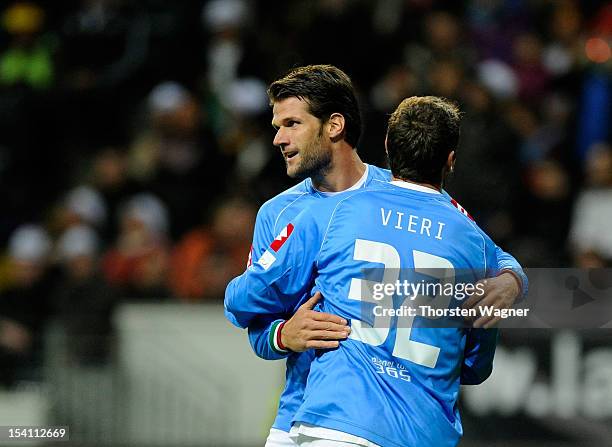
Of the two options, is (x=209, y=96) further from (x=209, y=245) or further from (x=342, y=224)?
(x=342, y=224)

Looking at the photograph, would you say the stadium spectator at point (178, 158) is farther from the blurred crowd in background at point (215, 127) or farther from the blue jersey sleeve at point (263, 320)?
the blue jersey sleeve at point (263, 320)

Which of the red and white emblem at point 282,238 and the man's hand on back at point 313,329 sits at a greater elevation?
the red and white emblem at point 282,238

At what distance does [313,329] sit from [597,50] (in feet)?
23.4

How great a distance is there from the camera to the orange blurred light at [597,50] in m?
10.6

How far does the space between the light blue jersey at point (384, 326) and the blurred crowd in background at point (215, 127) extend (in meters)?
4.36

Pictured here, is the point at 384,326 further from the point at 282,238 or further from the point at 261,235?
the point at 261,235

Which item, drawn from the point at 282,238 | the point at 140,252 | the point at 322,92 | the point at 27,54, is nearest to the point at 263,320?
the point at 282,238

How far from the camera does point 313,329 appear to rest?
4.29 meters

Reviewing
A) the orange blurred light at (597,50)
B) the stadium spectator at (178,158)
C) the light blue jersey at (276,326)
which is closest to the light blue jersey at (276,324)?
the light blue jersey at (276,326)

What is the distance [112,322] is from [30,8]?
4444 millimetres

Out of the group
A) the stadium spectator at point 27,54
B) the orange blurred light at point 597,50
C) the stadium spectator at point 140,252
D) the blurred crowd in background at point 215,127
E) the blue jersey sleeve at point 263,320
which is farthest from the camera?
the stadium spectator at point 27,54

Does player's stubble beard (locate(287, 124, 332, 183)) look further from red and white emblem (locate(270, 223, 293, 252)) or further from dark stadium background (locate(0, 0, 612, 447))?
dark stadium background (locate(0, 0, 612, 447))

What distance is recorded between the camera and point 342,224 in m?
4.27

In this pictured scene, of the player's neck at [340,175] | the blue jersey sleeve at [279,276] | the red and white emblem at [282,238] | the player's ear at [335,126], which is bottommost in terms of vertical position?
the blue jersey sleeve at [279,276]
